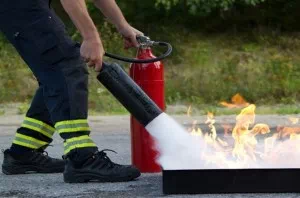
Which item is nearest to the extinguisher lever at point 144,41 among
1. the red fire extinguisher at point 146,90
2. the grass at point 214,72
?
the red fire extinguisher at point 146,90

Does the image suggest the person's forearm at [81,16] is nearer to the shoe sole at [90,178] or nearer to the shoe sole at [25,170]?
the shoe sole at [90,178]

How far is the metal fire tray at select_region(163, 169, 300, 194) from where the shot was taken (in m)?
4.43

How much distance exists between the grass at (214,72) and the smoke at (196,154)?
24.5ft

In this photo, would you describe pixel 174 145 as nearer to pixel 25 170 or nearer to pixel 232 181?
pixel 232 181

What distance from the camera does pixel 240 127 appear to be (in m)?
4.93

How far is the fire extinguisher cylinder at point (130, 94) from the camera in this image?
4.84 meters

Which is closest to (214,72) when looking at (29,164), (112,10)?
(29,164)

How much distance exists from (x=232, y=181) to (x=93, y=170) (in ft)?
3.14

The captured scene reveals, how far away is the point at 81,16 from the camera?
4.90m

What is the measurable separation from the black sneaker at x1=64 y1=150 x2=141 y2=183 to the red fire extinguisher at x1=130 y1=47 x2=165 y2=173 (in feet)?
1.30

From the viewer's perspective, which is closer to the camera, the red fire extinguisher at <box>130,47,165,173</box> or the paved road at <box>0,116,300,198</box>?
the paved road at <box>0,116,300,198</box>

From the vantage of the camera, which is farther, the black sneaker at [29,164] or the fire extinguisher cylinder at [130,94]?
the black sneaker at [29,164]

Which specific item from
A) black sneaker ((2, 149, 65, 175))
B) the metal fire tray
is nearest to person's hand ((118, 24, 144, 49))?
black sneaker ((2, 149, 65, 175))

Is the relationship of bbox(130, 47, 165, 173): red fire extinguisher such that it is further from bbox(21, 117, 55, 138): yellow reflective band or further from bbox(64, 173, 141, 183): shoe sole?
bbox(21, 117, 55, 138): yellow reflective band
